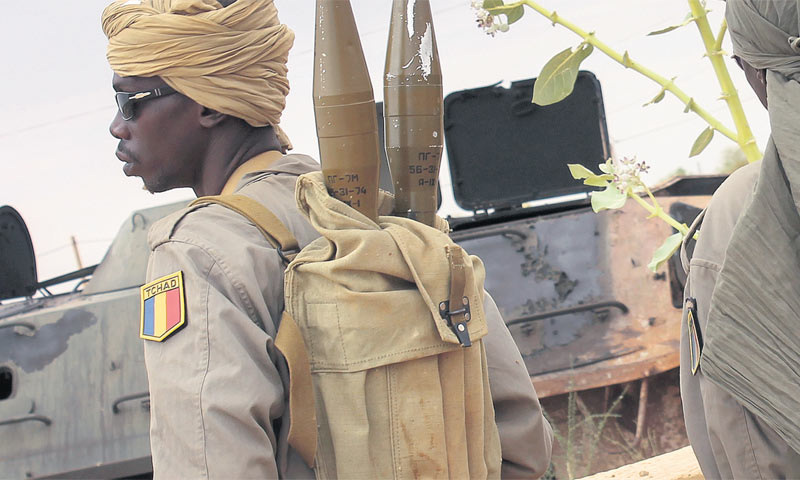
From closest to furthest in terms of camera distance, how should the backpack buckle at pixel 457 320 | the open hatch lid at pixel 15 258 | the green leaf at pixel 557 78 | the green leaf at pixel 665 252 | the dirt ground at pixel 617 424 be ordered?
the backpack buckle at pixel 457 320 < the green leaf at pixel 557 78 < the green leaf at pixel 665 252 < the dirt ground at pixel 617 424 < the open hatch lid at pixel 15 258

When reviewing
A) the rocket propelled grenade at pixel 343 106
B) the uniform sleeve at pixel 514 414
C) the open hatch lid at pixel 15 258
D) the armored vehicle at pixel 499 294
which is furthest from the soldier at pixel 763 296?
the open hatch lid at pixel 15 258

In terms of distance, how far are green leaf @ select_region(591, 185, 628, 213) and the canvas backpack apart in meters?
1.36

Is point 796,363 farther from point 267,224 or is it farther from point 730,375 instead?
point 267,224

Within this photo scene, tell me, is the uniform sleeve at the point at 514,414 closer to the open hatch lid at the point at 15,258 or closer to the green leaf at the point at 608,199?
the green leaf at the point at 608,199

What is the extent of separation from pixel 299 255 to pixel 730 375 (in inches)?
30.6

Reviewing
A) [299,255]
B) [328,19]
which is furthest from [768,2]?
[299,255]

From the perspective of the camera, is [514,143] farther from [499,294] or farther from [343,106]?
[343,106]

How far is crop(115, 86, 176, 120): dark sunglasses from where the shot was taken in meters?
1.77

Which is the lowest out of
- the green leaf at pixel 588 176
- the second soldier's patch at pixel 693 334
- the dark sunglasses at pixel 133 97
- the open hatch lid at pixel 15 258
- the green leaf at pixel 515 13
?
the open hatch lid at pixel 15 258

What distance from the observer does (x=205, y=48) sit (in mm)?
1717

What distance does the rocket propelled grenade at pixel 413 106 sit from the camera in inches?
64.6

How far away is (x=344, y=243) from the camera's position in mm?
1443

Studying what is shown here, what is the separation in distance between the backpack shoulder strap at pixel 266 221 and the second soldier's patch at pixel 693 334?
2.56ft

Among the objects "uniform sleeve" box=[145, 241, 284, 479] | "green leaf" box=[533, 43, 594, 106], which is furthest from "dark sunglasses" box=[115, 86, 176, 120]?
"green leaf" box=[533, 43, 594, 106]
